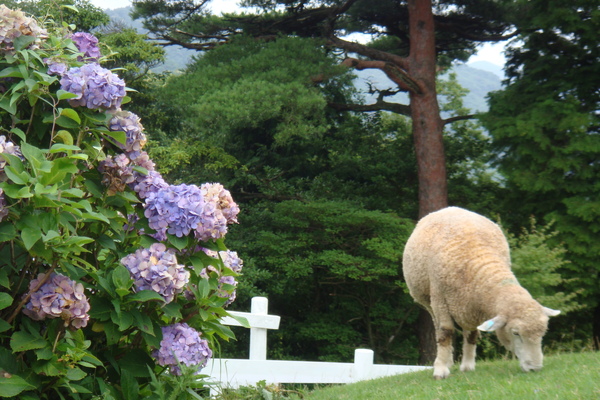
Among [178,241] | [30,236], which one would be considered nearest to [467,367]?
[178,241]

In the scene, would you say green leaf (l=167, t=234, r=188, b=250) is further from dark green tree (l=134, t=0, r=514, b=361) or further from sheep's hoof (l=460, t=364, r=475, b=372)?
dark green tree (l=134, t=0, r=514, b=361)

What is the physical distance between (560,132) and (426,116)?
2863 millimetres

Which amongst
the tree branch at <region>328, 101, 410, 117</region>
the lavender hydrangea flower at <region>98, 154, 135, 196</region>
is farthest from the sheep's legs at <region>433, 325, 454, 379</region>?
the tree branch at <region>328, 101, 410, 117</region>

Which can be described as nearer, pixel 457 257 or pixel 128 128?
pixel 128 128

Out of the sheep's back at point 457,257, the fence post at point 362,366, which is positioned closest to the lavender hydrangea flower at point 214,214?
the sheep's back at point 457,257

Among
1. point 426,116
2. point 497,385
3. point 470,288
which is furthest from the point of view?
point 426,116

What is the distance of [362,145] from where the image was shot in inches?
699

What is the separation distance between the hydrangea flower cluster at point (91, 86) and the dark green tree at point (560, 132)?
11.9 m

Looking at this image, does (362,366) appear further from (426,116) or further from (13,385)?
(426,116)

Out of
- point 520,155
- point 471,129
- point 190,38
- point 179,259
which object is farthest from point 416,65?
point 179,259

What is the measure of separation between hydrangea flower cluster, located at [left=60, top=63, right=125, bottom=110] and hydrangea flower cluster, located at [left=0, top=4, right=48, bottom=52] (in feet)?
0.92

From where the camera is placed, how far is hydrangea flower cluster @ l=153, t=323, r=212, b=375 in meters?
2.77

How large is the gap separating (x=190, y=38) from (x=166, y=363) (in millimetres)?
15746

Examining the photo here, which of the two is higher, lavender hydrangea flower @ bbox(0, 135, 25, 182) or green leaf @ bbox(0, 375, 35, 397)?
lavender hydrangea flower @ bbox(0, 135, 25, 182)
